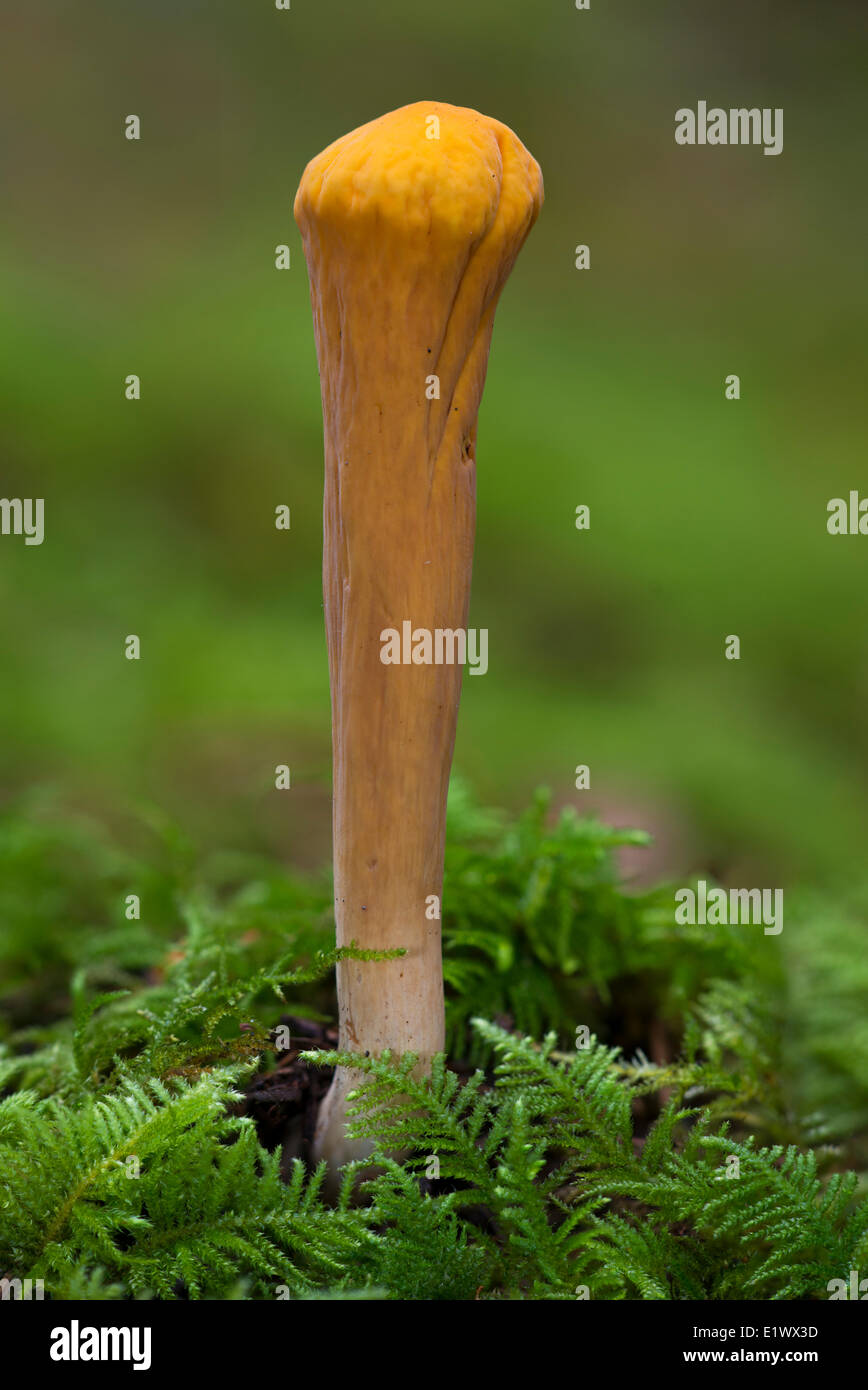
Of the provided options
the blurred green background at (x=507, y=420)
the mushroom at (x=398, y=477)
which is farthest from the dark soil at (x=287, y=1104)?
the blurred green background at (x=507, y=420)

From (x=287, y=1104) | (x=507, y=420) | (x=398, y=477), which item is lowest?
(x=287, y=1104)

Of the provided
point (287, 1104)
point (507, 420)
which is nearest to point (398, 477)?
point (287, 1104)

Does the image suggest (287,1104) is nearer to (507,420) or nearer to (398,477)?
(398,477)

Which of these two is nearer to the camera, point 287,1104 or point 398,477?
point 398,477

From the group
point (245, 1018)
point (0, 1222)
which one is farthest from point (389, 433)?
point (0, 1222)

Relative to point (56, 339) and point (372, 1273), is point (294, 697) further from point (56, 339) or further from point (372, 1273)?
point (372, 1273)

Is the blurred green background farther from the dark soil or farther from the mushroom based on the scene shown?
the mushroom
